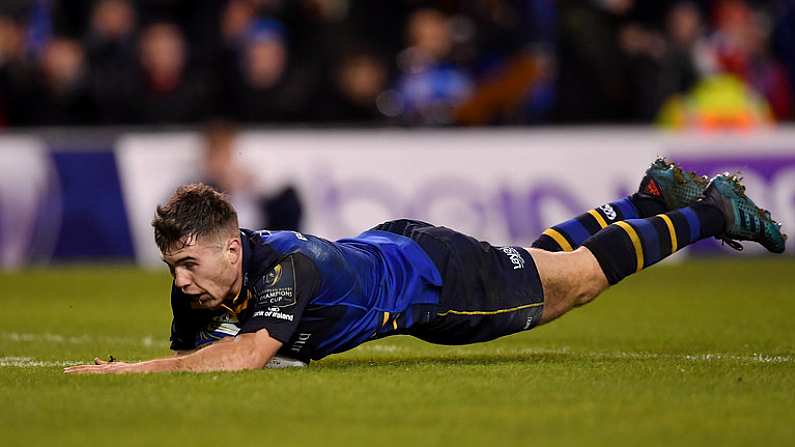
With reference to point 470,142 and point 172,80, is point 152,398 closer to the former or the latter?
point 470,142

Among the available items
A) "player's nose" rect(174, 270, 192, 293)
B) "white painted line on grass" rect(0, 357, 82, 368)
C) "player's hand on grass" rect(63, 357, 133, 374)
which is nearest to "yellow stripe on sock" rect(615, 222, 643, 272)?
"player's nose" rect(174, 270, 192, 293)

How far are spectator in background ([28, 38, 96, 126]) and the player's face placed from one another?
1173 centimetres

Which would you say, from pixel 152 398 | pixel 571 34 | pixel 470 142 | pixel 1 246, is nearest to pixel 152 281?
pixel 1 246

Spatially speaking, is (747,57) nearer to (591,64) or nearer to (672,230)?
(591,64)

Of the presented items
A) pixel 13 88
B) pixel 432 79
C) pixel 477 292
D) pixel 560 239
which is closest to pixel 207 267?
pixel 477 292

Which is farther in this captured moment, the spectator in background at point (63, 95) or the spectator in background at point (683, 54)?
the spectator in background at point (683, 54)

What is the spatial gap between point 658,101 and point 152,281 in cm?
753

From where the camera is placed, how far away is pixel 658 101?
19.1 meters

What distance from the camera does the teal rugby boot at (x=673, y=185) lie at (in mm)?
8320

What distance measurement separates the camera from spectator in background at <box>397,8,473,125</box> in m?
17.9

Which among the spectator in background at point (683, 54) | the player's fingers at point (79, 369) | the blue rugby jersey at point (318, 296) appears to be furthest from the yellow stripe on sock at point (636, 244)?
the spectator in background at point (683, 54)

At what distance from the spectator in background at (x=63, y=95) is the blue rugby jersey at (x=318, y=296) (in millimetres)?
11299

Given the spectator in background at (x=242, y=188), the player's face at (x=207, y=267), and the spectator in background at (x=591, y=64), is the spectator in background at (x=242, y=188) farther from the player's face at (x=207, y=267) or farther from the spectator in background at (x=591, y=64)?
the player's face at (x=207, y=267)

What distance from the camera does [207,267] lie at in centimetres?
689
